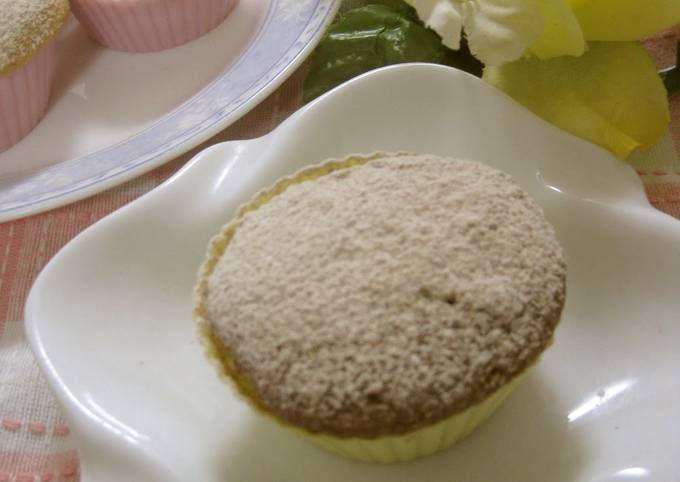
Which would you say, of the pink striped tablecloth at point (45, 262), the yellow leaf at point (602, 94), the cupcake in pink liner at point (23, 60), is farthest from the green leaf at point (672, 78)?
the cupcake in pink liner at point (23, 60)

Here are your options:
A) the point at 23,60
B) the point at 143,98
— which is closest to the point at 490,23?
the point at 143,98

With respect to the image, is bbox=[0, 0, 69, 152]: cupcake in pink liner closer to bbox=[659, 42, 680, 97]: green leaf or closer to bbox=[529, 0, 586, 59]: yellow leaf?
bbox=[529, 0, 586, 59]: yellow leaf

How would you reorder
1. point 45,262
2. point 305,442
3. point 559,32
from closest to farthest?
point 305,442
point 559,32
point 45,262

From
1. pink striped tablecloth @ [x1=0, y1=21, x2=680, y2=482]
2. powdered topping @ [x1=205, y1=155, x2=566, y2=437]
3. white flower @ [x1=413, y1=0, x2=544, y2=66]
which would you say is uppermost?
white flower @ [x1=413, y1=0, x2=544, y2=66]

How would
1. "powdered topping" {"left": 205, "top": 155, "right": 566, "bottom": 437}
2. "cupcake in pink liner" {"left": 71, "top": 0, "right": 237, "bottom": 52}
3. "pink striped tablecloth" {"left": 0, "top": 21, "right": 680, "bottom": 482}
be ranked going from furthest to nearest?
"cupcake in pink liner" {"left": 71, "top": 0, "right": 237, "bottom": 52}
"pink striped tablecloth" {"left": 0, "top": 21, "right": 680, "bottom": 482}
"powdered topping" {"left": 205, "top": 155, "right": 566, "bottom": 437}

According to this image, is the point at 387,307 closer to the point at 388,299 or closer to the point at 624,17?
the point at 388,299

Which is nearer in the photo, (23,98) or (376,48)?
(376,48)

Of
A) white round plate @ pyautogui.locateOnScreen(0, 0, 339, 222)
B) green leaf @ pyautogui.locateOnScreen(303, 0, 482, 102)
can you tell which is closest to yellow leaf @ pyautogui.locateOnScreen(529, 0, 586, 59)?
green leaf @ pyautogui.locateOnScreen(303, 0, 482, 102)
